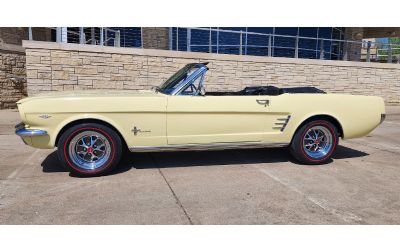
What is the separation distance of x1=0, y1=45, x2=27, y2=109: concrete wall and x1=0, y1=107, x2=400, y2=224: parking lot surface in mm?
5026

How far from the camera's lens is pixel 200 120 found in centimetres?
445

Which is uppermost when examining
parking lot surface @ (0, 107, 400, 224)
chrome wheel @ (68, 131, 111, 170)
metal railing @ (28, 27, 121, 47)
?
metal railing @ (28, 27, 121, 47)

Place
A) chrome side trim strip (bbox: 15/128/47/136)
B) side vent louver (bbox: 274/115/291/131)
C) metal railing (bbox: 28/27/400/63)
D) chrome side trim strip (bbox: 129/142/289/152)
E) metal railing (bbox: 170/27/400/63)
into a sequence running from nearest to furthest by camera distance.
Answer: chrome side trim strip (bbox: 15/128/47/136) < chrome side trim strip (bbox: 129/142/289/152) < side vent louver (bbox: 274/115/291/131) < metal railing (bbox: 28/27/400/63) < metal railing (bbox: 170/27/400/63)

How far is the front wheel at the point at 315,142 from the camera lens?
16.0 feet

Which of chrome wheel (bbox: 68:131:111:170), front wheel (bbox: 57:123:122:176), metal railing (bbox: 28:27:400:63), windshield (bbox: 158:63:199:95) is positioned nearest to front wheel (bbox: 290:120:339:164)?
windshield (bbox: 158:63:199:95)

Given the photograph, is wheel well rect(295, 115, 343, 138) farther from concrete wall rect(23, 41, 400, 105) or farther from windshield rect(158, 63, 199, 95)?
concrete wall rect(23, 41, 400, 105)

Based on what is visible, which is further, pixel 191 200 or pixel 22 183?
pixel 22 183

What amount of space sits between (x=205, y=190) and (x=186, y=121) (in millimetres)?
1041

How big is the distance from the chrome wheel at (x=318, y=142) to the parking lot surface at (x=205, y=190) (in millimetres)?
239

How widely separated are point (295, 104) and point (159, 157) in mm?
2292

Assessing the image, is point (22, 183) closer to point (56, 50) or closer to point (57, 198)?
point (57, 198)

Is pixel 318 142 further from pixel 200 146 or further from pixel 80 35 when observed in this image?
pixel 80 35

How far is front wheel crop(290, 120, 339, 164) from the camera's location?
4.88 meters

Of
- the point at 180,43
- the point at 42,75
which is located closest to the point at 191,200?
the point at 42,75
